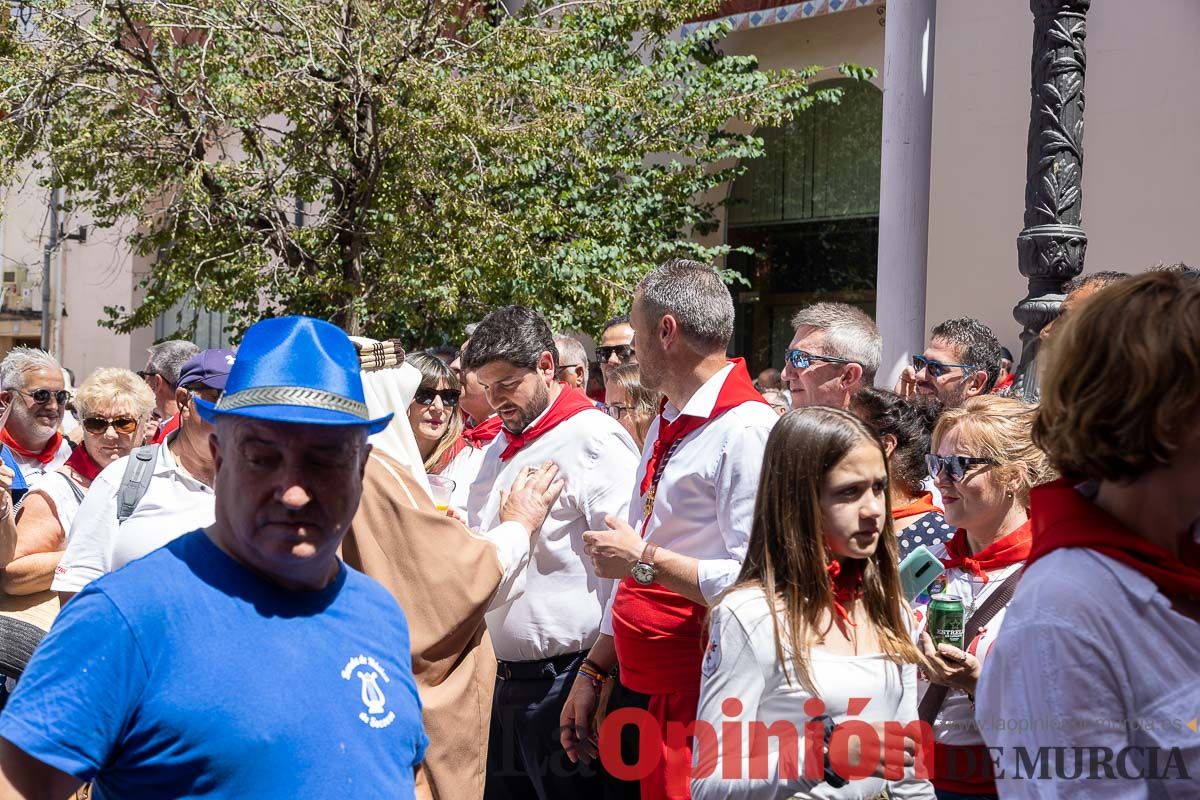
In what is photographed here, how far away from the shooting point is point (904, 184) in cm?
1041

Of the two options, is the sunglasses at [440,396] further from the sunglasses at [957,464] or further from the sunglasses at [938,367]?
the sunglasses at [957,464]

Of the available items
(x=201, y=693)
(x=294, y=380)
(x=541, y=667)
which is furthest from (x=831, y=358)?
(x=201, y=693)

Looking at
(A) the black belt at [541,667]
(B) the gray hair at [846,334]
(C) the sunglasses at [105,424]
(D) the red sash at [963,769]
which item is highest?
(B) the gray hair at [846,334]

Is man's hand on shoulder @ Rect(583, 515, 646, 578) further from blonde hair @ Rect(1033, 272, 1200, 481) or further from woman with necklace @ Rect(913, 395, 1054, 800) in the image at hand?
blonde hair @ Rect(1033, 272, 1200, 481)

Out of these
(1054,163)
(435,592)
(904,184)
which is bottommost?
(435,592)

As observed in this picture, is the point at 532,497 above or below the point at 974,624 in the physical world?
above

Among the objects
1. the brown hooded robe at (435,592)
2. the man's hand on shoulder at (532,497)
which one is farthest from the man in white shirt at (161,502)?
the man's hand on shoulder at (532,497)

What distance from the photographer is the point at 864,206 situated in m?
15.8

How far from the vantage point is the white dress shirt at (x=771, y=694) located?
2773mm

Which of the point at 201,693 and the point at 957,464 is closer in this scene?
the point at 201,693

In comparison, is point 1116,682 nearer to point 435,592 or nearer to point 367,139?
point 435,592

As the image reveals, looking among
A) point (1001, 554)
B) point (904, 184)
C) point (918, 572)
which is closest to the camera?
point (918, 572)

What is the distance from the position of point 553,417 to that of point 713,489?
45.6 inches

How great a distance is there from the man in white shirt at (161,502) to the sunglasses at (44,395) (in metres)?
3.06
